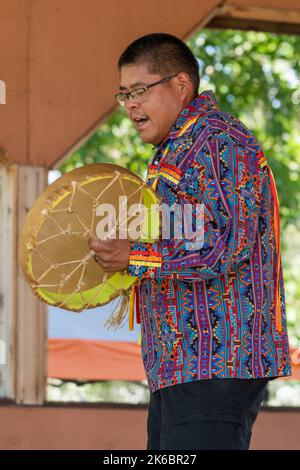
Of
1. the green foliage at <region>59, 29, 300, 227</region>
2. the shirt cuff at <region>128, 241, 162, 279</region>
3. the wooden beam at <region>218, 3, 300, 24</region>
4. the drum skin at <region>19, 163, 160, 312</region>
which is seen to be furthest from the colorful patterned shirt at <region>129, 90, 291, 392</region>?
the green foliage at <region>59, 29, 300, 227</region>

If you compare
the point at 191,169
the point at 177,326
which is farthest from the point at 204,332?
the point at 191,169

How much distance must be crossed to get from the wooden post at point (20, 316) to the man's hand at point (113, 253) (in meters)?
2.42

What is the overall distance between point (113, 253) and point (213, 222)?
0.28m

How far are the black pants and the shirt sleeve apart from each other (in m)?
0.30

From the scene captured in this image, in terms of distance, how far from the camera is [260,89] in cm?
1094

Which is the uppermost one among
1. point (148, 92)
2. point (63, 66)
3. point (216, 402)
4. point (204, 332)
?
point (63, 66)

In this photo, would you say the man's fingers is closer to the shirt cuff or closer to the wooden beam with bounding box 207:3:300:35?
the shirt cuff

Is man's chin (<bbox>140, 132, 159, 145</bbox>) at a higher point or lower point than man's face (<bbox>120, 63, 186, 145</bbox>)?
lower

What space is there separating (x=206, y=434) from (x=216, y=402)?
0.09 meters

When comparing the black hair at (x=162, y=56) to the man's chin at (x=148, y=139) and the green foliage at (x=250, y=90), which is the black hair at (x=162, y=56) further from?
the green foliage at (x=250, y=90)

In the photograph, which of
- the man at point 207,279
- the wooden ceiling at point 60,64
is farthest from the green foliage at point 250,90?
the man at point 207,279

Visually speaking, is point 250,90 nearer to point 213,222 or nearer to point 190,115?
point 190,115

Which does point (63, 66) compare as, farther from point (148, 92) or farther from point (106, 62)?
point (148, 92)

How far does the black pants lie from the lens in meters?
2.67
